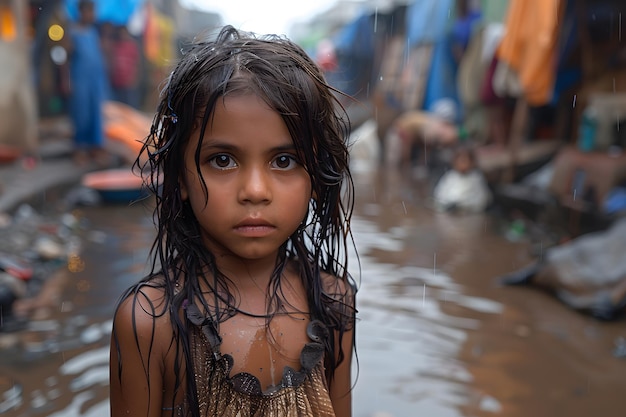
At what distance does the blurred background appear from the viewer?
2684 millimetres

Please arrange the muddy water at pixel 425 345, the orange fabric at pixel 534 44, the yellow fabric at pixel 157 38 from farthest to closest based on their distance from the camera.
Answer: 1. the yellow fabric at pixel 157 38
2. the orange fabric at pixel 534 44
3. the muddy water at pixel 425 345

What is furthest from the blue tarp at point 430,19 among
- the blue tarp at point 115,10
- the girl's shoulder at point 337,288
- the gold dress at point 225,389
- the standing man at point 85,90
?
the gold dress at point 225,389

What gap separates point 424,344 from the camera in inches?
122

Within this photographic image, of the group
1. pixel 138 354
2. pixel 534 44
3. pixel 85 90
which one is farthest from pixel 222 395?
pixel 85 90

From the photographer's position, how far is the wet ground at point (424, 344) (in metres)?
2.50

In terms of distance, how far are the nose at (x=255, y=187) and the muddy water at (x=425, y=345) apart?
4.79 feet

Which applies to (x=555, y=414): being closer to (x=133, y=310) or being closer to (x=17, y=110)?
(x=133, y=310)

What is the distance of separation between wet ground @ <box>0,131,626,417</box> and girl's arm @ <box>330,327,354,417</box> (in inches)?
32.8

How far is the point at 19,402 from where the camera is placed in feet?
7.74

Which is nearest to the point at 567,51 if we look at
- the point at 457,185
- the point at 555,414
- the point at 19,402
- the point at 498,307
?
the point at 457,185

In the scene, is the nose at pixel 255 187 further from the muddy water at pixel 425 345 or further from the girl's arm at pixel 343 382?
the muddy water at pixel 425 345

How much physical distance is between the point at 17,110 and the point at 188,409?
7.12 meters

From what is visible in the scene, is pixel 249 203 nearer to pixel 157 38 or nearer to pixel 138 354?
pixel 138 354

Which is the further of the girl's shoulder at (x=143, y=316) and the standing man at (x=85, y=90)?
the standing man at (x=85, y=90)
